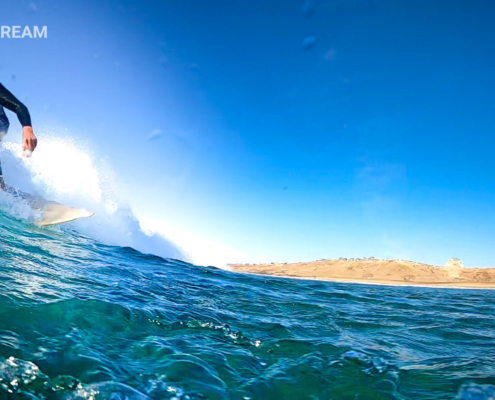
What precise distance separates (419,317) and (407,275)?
29.9 m

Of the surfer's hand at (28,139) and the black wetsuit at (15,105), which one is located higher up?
the black wetsuit at (15,105)

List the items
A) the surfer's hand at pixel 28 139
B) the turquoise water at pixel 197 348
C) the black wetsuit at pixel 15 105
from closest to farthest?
the turquoise water at pixel 197 348, the surfer's hand at pixel 28 139, the black wetsuit at pixel 15 105

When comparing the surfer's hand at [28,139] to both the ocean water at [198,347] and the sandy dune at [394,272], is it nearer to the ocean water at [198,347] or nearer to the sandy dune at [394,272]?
the ocean water at [198,347]

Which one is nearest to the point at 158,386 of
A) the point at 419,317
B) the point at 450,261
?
the point at 419,317

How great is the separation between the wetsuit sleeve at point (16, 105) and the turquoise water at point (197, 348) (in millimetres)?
2356

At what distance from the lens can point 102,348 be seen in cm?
263

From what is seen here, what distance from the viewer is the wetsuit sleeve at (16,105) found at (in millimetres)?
5107

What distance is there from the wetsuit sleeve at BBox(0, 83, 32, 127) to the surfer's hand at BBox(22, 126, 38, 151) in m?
0.16

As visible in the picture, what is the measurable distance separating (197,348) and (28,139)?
4.59m

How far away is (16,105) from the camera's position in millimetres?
5133

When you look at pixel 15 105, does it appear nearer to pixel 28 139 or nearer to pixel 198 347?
pixel 28 139

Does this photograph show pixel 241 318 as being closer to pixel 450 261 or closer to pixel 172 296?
pixel 172 296

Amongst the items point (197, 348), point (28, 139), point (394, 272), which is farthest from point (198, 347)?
point (394, 272)

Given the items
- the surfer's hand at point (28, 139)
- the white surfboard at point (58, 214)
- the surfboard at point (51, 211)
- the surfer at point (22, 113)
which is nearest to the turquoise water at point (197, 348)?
the surfer's hand at point (28, 139)
